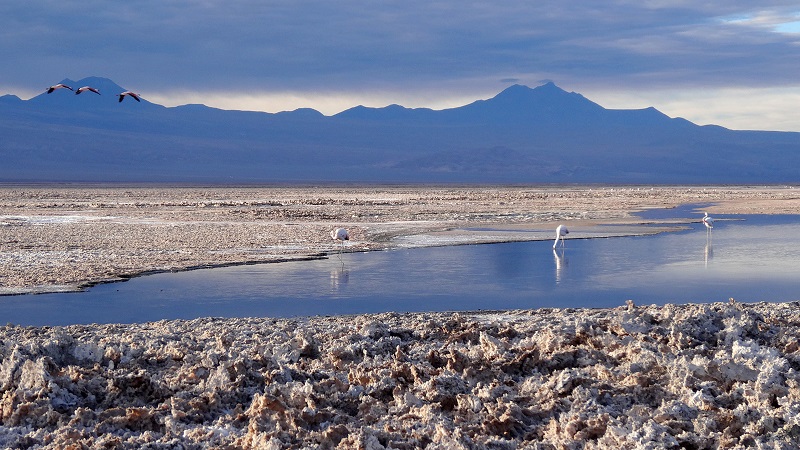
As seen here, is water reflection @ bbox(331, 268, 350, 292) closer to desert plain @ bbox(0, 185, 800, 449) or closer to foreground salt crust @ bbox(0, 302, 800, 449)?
desert plain @ bbox(0, 185, 800, 449)

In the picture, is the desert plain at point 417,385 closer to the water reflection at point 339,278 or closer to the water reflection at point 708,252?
the water reflection at point 339,278

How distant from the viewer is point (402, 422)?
19.7 feet

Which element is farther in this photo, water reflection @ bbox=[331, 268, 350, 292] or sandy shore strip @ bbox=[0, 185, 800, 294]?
sandy shore strip @ bbox=[0, 185, 800, 294]

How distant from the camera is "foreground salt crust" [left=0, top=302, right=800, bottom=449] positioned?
227 inches

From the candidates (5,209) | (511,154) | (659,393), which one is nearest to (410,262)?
(659,393)

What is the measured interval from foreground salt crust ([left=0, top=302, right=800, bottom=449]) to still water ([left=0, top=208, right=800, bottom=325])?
4317mm

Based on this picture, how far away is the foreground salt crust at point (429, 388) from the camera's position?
575cm

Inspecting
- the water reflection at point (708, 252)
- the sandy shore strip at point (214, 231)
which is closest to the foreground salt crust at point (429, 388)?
the sandy shore strip at point (214, 231)

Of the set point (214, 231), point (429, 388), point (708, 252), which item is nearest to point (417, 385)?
point (429, 388)

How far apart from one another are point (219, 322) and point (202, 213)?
897 inches

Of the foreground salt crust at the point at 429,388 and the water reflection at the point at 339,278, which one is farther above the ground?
the foreground salt crust at the point at 429,388

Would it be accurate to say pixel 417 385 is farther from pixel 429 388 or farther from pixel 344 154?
pixel 344 154

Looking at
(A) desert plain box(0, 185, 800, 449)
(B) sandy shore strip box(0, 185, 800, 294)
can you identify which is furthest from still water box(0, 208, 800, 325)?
(A) desert plain box(0, 185, 800, 449)

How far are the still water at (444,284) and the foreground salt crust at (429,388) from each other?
432 centimetres
